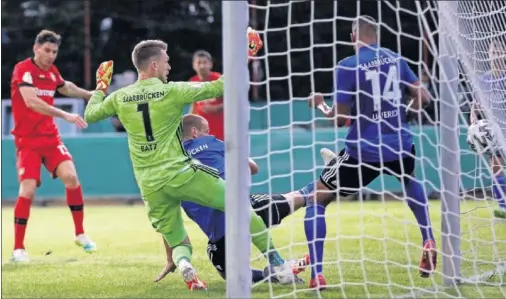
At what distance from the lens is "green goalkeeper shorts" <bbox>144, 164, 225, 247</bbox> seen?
20.7ft

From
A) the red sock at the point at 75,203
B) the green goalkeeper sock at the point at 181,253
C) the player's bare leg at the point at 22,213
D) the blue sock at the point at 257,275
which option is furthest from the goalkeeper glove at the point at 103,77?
the red sock at the point at 75,203

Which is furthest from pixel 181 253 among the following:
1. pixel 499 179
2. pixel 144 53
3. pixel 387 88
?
pixel 499 179

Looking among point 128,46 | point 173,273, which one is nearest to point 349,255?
point 173,273

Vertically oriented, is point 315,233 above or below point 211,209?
below

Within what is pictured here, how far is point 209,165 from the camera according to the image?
683 cm

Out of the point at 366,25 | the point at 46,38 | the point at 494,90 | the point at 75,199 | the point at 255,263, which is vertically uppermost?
the point at 46,38

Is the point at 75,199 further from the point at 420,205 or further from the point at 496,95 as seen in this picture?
the point at 496,95

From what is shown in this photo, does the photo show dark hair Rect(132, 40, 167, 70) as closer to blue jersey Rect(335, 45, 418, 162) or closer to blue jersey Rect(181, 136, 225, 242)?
blue jersey Rect(181, 136, 225, 242)

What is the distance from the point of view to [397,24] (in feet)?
20.8

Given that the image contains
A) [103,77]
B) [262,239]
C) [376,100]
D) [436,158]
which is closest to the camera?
[262,239]

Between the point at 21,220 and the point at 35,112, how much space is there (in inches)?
38.7

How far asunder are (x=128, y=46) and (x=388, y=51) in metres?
14.2

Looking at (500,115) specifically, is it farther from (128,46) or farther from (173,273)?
(128,46)

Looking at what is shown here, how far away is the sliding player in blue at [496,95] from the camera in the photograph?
6978 mm
